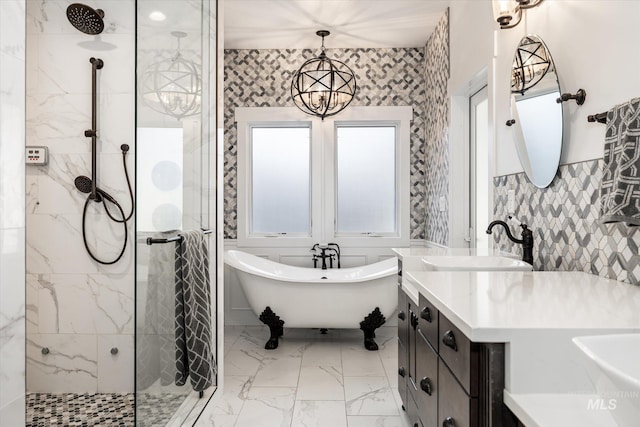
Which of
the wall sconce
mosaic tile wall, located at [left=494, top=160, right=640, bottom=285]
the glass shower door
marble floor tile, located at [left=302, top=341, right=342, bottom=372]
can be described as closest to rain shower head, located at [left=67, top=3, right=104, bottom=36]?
the glass shower door

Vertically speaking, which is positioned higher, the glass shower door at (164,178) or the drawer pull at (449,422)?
the glass shower door at (164,178)

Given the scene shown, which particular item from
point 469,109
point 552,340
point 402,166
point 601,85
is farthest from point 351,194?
point 552,340

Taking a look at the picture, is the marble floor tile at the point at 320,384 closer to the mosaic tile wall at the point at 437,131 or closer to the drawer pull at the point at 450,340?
the mosaic tile wall at the point at 437,131

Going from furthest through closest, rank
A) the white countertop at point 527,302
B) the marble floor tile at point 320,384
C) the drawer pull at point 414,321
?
1. the marble floor tile at point 320,384
2. the drawer pull at point 414,321
3. the white countertop at point 527,302

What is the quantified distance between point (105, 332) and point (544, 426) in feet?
8.24

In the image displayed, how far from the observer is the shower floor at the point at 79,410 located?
93.5 inches

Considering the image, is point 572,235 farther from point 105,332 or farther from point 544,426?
point 105,332

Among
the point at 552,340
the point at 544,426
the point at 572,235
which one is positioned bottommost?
the point at 544,426

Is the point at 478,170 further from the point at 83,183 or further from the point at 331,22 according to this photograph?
the point at 83,183

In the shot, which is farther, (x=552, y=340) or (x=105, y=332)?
(x=105, y=332)

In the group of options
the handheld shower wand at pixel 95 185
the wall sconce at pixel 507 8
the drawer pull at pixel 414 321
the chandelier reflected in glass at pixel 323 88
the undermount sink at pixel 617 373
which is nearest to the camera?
the undermount sink at pixel 617 373

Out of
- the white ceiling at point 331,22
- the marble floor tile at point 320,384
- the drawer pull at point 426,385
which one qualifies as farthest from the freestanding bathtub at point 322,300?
the white ceiling at point 331,22

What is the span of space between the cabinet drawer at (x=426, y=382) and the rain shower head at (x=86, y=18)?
2.42 m

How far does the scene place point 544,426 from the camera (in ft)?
2.76
